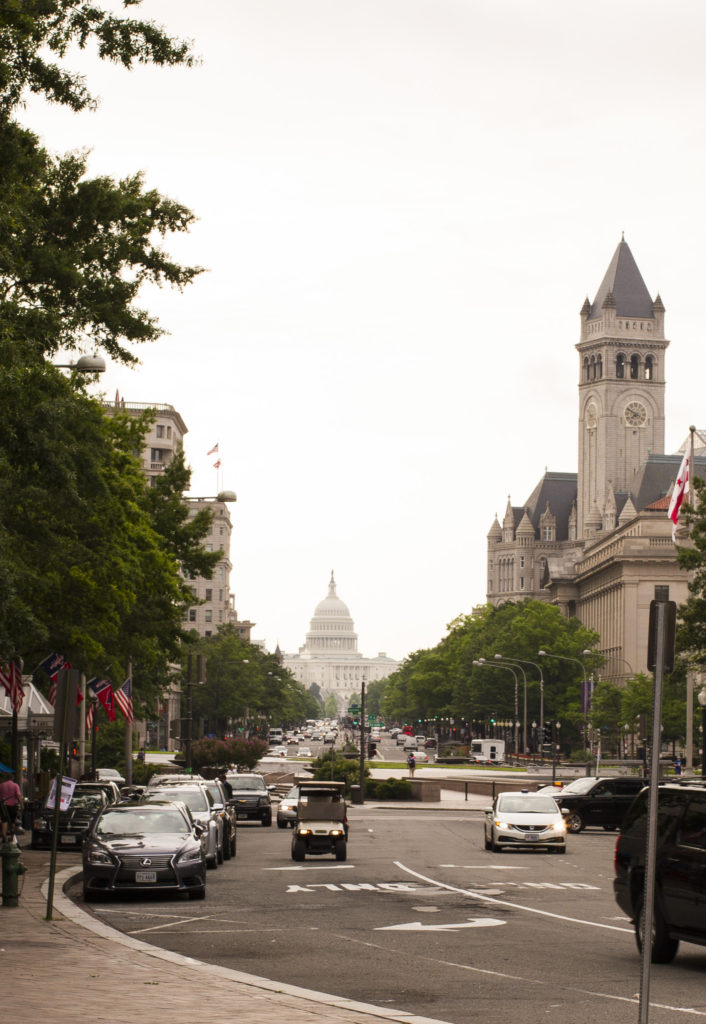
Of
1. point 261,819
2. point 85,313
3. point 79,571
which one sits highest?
point 85,313

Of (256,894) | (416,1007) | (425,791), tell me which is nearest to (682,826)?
(416,1007)

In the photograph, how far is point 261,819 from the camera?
175ft

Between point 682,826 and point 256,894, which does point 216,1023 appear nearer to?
point 682,826

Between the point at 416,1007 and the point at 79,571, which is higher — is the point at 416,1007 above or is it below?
below

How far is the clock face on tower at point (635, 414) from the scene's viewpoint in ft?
646

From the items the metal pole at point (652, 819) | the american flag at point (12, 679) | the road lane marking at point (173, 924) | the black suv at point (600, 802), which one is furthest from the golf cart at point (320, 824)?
the metal pole at point (652, 819)

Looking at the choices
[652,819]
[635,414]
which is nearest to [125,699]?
[652,819]

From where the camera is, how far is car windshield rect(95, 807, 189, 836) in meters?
24.6

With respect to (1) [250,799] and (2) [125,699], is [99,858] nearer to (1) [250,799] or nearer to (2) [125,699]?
(2) [125,699]

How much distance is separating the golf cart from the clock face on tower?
166m

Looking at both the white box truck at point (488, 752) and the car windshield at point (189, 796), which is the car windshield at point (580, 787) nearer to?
the car windshield at point (189, 796)

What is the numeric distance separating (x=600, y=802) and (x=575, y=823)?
3.60 feet

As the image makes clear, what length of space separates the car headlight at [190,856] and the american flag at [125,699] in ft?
75.6

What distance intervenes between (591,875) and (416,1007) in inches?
705
